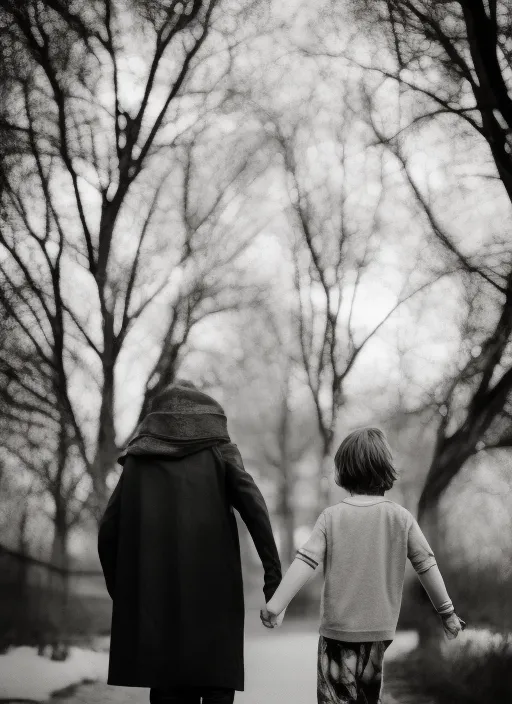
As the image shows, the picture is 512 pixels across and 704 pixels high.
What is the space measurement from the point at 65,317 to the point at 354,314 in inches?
38.7

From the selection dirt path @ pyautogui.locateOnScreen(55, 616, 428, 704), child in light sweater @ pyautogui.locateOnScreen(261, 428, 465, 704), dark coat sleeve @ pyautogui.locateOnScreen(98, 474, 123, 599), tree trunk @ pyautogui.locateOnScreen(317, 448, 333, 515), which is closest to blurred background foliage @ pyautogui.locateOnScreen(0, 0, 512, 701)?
tree trunk @ pyautogui.locateOnScreen(317, 448, 333, 515)

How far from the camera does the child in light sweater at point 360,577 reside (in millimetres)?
2006

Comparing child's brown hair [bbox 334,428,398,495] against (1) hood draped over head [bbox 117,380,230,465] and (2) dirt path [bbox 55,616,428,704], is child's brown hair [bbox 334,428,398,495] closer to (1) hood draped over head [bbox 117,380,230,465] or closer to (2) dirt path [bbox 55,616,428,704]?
(1) hood draped over head [bbox 117,380,230,465]

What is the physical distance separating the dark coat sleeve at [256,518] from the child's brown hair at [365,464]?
0.21m

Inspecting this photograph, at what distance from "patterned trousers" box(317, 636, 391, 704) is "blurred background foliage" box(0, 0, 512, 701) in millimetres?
845

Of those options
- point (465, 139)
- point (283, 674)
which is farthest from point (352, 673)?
point (465, 139)

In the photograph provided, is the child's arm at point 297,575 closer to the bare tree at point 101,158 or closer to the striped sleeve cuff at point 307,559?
the striped sleeve cuff at point 307,559

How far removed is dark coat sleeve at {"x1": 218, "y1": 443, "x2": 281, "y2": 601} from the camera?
82.7 inches

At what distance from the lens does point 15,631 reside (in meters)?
2.86

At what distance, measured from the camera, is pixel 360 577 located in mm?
2023

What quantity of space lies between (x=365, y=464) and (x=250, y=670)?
3.72 feet

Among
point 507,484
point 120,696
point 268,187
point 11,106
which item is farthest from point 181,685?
point 11,106

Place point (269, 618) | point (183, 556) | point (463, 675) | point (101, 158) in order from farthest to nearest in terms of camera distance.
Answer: point (101, 158) → point (463, 675) → point (183, 556) → point (269, 618)

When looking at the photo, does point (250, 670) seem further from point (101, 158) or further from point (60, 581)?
point (101, 158)
